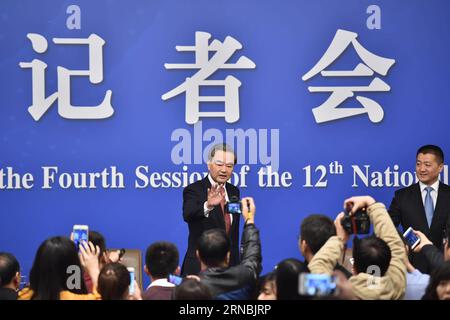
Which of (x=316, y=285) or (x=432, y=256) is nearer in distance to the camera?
(x=316, y=285)

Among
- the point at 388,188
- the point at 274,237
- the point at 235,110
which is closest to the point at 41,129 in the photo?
the point at 235,110

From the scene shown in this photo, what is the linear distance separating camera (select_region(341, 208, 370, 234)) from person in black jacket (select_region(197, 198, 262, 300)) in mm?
417

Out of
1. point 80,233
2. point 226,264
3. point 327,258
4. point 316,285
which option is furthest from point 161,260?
point 316,285

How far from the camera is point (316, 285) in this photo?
2.55 meters

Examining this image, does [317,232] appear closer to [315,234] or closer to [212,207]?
[315,234]

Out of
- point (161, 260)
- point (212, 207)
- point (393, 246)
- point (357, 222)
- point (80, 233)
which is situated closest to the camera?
point (393, 246)

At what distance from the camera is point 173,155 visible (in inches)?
236

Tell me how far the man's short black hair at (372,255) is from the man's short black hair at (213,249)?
0.59 meters

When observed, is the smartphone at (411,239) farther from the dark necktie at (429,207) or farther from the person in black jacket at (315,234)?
the dark necktie at (429,207)

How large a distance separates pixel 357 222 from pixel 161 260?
0.94m

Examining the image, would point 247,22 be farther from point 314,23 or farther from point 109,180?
point 109,180

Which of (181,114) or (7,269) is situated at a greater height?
(181,114)

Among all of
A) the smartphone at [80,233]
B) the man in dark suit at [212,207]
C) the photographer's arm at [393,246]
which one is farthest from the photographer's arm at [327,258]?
the man in dark suit at [212,207]
